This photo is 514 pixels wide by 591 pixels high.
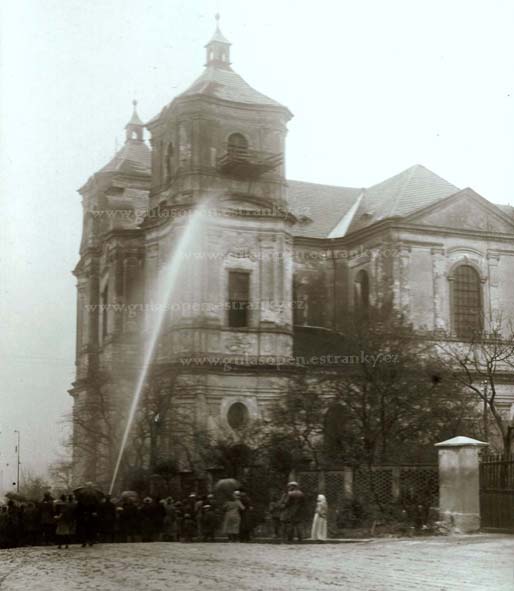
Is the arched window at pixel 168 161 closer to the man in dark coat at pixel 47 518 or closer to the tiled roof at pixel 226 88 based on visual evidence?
the tiled roof at pixel 226 88

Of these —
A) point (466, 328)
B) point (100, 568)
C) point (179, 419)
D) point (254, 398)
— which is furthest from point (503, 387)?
point (100, 568)

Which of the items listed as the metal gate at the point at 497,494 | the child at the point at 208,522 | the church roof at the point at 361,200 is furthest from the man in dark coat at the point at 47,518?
the church roof at the point at 361,200

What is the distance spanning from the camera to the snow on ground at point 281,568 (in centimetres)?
1277

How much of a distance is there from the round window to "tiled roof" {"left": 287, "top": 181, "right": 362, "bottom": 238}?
406 inches

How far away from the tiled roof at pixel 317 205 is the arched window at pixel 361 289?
10.6 feet

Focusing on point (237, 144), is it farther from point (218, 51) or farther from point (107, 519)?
point (107, 519)

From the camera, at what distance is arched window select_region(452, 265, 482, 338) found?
45856 millimetres

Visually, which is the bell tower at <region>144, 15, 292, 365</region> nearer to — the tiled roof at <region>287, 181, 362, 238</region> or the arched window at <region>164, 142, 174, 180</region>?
the arched window at <region>164, 142, 174, 180</region>

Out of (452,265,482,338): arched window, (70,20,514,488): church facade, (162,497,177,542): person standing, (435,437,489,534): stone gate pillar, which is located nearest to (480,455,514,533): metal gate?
(435,437,489,534): stone gate pillar

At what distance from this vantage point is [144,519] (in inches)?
1046

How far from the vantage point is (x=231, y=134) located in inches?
1758

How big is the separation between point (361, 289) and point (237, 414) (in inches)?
356

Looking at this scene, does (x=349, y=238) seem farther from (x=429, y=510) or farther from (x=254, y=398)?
(x=429, y=510)

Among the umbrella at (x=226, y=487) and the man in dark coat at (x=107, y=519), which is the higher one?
the umbrella at (x=226, y=487)
